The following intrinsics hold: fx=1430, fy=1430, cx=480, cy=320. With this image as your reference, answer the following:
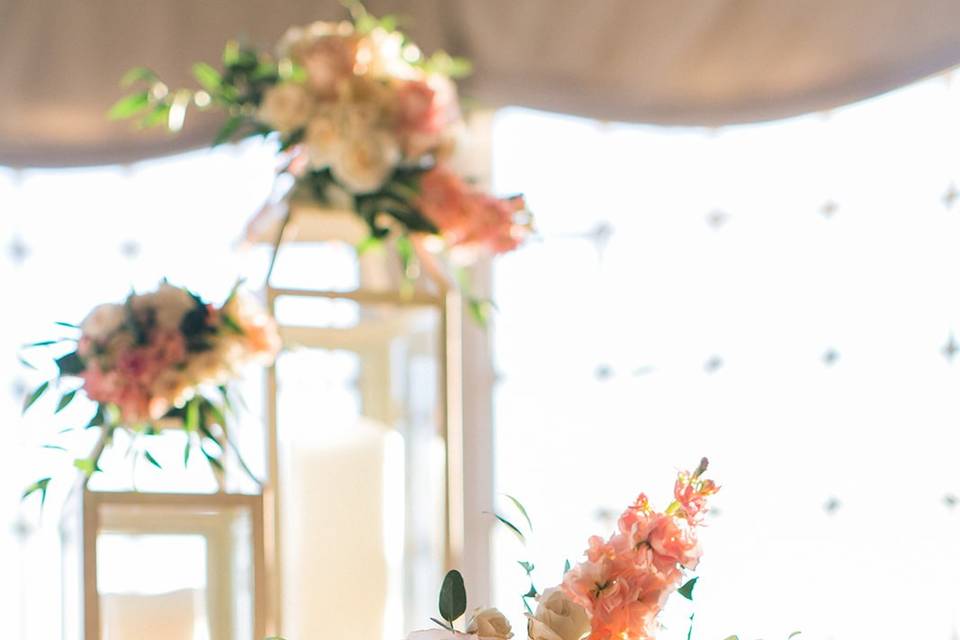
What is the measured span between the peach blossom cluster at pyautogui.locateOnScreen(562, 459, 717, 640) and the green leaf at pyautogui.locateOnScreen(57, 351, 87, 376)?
91 cm

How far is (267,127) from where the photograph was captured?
180 cm

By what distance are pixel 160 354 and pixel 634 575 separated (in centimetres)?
83

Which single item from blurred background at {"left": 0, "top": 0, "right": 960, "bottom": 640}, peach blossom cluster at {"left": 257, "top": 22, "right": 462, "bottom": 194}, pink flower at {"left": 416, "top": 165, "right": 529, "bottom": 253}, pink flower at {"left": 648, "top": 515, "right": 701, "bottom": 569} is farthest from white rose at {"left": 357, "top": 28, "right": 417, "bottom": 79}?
blurred background at {"left": 0, "top": 0, "right": 960, "bottom": 640}

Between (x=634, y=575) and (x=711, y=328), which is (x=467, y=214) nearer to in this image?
(x=634, y=575)

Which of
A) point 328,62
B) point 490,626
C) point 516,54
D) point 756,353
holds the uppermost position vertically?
point 516,54

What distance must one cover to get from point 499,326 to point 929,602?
0.97 meters

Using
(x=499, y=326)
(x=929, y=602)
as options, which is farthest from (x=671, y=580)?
(x=499, y=326)

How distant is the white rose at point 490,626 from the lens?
1216mm

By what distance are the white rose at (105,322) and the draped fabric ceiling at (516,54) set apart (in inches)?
39.3

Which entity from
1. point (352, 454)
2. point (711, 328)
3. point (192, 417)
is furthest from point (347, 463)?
point (711, 328)

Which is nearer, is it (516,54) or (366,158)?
(366,158)

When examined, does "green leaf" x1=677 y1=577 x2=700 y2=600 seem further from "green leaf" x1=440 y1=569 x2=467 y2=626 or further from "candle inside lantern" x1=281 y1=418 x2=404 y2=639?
"candle inside lantern" x1=281 y1=418 x2=404 y2=639

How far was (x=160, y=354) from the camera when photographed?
70.9 inches

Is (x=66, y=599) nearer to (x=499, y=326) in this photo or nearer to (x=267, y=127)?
(x=267, y=127)
